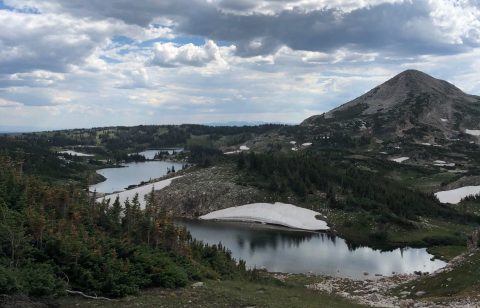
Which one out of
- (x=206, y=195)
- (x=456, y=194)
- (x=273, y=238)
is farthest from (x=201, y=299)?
(x=456, y=194)

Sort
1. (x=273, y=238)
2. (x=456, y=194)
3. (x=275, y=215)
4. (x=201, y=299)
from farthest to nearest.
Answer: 1. (x=456, y=194)
2. (x=275, y=215)
3. (x=273, y=238)
4. (x=201, y=299)

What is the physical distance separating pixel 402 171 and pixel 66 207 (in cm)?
16862

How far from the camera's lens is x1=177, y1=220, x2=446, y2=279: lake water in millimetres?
70188

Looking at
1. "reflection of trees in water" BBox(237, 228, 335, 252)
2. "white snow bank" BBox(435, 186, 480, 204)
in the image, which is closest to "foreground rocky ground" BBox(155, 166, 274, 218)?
"reflection of trees in water" BBox(237, 228, 335, 252)

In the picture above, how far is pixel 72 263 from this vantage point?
27984 millimetres

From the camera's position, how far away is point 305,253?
80.2 metres

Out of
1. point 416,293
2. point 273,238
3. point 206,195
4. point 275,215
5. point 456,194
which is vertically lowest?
point 273,238

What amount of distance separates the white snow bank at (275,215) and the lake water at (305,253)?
3664mm

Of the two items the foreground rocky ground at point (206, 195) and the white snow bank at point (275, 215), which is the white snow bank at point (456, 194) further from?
the foreground rocky ground at point (206, 195)

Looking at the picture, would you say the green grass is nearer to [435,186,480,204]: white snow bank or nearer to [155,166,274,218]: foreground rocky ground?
[155,166,274,218]: foreground rocky ground

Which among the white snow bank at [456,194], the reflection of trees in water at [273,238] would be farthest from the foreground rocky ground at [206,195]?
the white snow bank at [456,194]

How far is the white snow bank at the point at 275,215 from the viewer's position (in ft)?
337

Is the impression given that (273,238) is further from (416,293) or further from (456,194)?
(456,194)

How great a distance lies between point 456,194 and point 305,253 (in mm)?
91413
